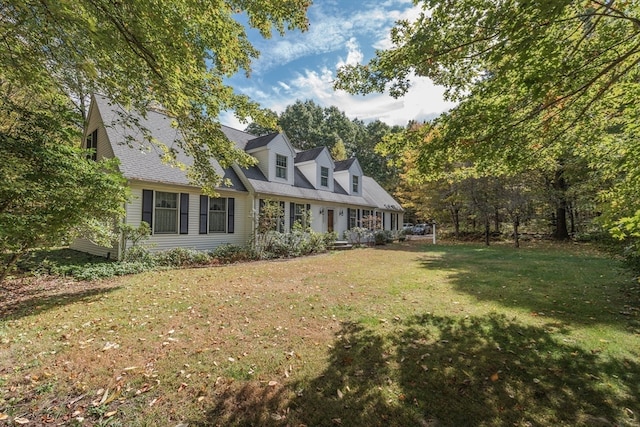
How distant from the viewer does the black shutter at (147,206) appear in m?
10.5

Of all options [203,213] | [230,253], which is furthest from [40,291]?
[230,253]

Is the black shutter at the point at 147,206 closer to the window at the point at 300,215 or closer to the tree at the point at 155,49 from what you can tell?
the tree at the point at 155,49

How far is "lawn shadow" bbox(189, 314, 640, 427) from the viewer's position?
8.74ft

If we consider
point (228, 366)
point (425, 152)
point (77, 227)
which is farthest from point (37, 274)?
point (425, 152)

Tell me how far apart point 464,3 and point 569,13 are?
4.18 ft

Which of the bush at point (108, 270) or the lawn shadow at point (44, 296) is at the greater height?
the bush at point (108, 270)

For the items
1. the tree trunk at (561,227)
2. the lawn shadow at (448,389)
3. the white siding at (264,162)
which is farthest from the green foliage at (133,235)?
the tree trunk at (561,227)

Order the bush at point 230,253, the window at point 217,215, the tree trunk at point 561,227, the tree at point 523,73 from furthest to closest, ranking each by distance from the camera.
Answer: the tree trunk at point 561,227 → the window at point 217,215 → the bush at point 230,253 → the tree at point 523,73

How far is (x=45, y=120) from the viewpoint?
5.43 m

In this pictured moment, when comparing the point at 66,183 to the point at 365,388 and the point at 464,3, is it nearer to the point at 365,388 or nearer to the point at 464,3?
the point at 365,388

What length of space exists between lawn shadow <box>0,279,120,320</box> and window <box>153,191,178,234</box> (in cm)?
357

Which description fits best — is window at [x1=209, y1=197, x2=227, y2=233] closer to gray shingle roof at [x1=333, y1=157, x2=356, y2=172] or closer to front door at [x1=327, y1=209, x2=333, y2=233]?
front door at [x1=327, y1=209, x2=333, y2=233]

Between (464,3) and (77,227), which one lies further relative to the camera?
(77,227)

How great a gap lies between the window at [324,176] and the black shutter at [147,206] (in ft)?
33.6
